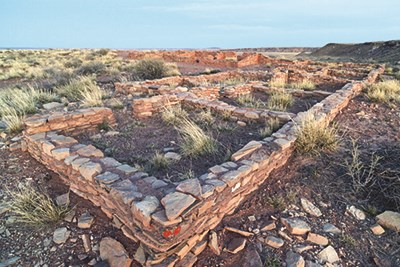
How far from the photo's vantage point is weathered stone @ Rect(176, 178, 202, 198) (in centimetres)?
232

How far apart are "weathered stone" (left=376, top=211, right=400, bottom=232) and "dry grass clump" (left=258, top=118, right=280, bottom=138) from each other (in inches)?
70.7

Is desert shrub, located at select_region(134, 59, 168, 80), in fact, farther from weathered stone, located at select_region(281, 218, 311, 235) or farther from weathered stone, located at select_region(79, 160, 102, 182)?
weathered stone, located at select_region(281, 218, 311, 235)

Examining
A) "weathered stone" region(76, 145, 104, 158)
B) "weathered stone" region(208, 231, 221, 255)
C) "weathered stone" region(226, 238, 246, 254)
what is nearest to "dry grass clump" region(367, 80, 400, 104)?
"weathered stone" region(226, 238, 246, 254)

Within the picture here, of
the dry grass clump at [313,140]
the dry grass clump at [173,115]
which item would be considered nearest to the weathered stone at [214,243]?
the dry grass clump at [313,140]

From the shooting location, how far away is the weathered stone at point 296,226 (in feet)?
8.35

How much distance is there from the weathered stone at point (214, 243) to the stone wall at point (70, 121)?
313 centimetres

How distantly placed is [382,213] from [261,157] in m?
1.36

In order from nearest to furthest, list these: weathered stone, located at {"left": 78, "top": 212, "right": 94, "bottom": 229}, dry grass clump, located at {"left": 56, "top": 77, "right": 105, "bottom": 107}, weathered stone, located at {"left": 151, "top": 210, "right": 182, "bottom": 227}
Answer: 1. weathered stone, located at {"left": 151, "top": 210, "right": 182, "bottom": 227}
2. weathered stone, located at {"left": 78, "top": 212, "right": 94, "bottom": 229}
3. dry grass clump, located at {"left": 56, "top": 77, "right": 105, "bottom": 107}

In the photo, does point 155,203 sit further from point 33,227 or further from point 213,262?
point 33,227

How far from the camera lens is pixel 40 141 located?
3.57m

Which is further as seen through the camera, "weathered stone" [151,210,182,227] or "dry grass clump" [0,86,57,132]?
"dry grass clump" [0,86,57,132]

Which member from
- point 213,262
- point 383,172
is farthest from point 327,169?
point 213,262

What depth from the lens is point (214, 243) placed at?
7.93 feet

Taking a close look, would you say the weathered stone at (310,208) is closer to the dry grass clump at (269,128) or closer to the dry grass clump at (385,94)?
the dry grass clump at (269,128)
